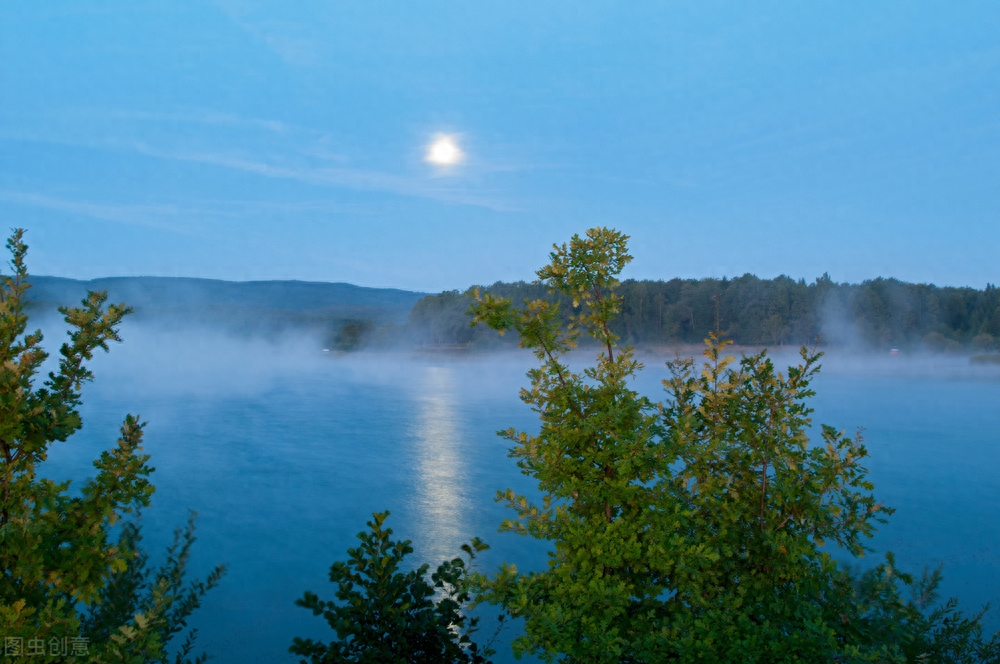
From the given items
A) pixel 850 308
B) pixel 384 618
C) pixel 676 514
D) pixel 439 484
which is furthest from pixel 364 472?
pixel 850 308

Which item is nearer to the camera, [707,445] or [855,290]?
[707,445]

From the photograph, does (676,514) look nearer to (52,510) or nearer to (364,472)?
(52,510)

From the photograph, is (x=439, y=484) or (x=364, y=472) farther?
(x=364, y=472)

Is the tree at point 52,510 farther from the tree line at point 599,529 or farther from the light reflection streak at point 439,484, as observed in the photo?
the light reflection streak at point 439,484

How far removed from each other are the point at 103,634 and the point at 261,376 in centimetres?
4476

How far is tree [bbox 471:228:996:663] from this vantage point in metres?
2.79

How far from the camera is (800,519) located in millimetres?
3273

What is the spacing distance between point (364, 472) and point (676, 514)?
13867 millimetres

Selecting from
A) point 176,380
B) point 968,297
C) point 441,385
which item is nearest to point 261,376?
point 176,380

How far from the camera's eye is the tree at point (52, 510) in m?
2.02

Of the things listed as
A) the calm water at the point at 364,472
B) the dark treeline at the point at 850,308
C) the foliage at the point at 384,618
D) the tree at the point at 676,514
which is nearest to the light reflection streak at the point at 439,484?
the calm water at the point at 364,472

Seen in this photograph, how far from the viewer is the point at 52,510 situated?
7.41 feet

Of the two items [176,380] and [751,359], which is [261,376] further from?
[751,359]

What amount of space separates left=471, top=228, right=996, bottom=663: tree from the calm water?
16.3 ft
